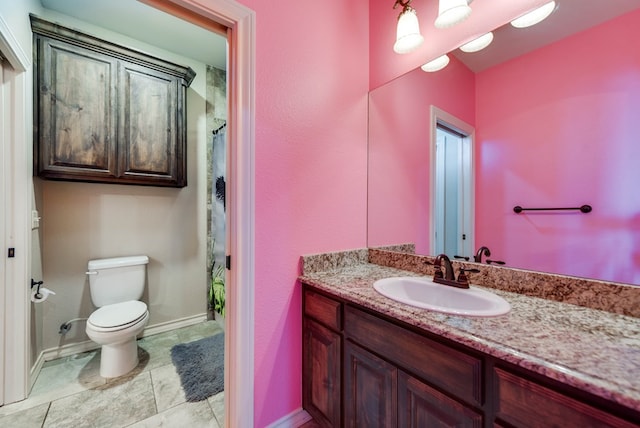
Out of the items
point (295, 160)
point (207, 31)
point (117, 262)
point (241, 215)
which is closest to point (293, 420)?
point (241, 215)

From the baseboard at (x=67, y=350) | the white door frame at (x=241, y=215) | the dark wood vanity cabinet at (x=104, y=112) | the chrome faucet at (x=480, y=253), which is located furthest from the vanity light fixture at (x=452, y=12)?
the baseboard at (x=67, y=350)

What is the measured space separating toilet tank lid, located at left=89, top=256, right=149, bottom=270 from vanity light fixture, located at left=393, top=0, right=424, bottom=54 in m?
2.42

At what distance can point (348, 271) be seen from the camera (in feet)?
4.66

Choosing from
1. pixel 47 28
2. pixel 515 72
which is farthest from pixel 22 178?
pixel 515 72

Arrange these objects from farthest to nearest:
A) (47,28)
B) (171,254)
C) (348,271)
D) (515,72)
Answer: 1. (171,254)
2. (47,28)
3. (348,271)
4. (515,72)

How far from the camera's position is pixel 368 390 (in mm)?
991

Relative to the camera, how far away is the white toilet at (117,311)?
164 centimetres

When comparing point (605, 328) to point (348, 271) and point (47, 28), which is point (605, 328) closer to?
point (348, 271)

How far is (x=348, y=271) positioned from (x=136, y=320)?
1.49m

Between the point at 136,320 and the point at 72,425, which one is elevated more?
the point at 136,320

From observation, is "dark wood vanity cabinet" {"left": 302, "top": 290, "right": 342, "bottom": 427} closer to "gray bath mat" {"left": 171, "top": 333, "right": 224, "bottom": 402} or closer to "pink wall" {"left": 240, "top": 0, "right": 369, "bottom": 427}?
"pink wall" {"left": 240, "top": 0, "right": 369, "bottom": 427}

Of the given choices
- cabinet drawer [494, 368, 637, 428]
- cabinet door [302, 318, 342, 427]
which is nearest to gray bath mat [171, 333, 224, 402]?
cabinet door [302, 318, 342, 427]

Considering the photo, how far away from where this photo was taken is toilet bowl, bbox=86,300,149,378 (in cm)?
162

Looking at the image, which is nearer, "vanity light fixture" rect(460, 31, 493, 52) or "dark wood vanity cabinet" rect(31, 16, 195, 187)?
"vanity light fixture" rect(460, 31, 493, 52)
